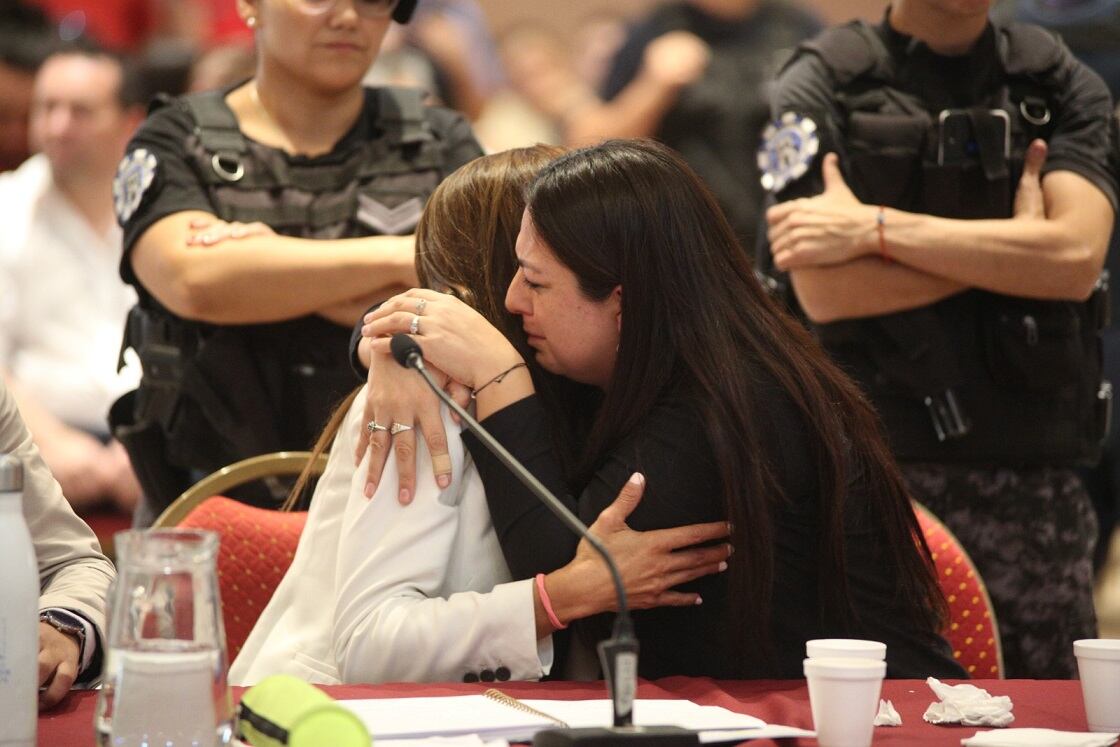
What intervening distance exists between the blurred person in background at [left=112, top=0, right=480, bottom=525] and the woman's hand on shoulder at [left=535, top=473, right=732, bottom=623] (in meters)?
1.04

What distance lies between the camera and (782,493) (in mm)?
1903

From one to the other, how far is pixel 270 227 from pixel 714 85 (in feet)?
8.57

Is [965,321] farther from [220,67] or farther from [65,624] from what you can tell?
[220,67]

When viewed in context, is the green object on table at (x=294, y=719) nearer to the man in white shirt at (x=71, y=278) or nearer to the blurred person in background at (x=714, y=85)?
the man in white shirt at (x=71, y=278)

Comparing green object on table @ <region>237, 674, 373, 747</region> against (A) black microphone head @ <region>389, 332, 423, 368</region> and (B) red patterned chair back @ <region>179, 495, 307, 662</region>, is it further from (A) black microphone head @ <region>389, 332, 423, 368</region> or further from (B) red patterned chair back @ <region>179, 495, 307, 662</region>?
(B) red patterned chair back @ <region>179, 495, 307, 662</region>

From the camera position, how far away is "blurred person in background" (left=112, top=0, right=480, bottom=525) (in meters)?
2.80

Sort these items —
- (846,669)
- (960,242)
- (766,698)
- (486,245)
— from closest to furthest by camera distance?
(846,669), (766,698), (486,245), (960,242)

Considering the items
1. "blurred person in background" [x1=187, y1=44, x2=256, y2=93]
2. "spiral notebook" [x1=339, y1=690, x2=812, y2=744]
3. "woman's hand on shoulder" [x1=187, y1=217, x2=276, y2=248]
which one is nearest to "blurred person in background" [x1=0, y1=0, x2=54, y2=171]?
"blurred person in background" [x1=187, y1=44, x2=256, y2=93]

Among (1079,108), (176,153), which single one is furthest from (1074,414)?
(176,153)

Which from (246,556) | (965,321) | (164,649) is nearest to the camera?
(164,649)

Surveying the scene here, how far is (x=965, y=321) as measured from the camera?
9.39ft

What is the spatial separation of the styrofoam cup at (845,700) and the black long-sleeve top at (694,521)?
0.42m

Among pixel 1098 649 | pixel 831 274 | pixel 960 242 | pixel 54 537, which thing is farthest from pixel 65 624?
pixel 960 242

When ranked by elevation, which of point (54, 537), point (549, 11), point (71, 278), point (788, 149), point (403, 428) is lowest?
point (54, 537)
